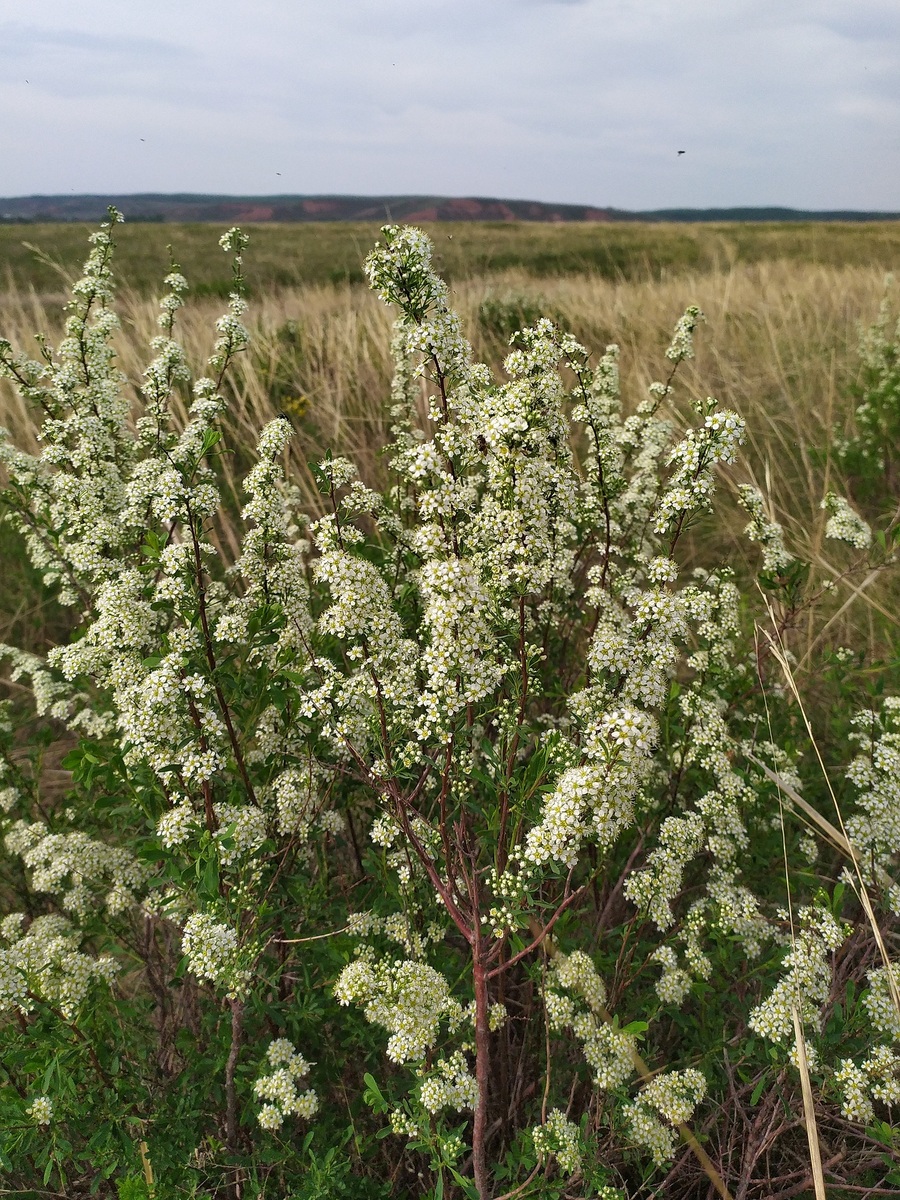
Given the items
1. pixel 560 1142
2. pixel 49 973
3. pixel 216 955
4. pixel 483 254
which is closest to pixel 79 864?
pixel 49 973

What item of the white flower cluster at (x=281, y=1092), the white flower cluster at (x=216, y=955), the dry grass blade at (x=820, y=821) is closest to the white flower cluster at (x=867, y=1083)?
the dry grass blade at (x=820, y=821)

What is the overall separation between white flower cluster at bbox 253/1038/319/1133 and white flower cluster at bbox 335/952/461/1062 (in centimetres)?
38

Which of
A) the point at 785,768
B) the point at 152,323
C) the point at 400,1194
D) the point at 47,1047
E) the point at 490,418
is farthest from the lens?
the point at 152,323

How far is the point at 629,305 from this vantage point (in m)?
12.8

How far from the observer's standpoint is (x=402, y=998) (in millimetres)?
2354

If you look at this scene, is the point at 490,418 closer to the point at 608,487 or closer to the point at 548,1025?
the point at 608,487

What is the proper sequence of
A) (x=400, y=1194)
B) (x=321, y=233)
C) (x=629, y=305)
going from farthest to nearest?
(x=321, y=233) → (x=629, y=305) → (x=400, y=1194)

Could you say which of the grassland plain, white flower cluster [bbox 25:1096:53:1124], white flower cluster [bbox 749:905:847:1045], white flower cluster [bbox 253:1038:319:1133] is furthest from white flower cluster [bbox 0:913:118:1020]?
the grassland plain

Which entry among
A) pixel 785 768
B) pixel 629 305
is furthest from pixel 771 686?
pixel 629 305

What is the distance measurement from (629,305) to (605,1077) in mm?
12801

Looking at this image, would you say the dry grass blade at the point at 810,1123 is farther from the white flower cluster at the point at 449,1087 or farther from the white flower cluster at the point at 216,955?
the white flower cluster at the point at 216,955

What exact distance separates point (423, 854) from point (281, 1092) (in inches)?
40.6

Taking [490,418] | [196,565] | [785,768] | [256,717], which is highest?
[490,418]

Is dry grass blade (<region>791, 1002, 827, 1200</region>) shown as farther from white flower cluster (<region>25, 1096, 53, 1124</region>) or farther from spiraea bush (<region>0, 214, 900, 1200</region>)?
white flower cluster (<region>25, 1096, 53, 1124</region>)
